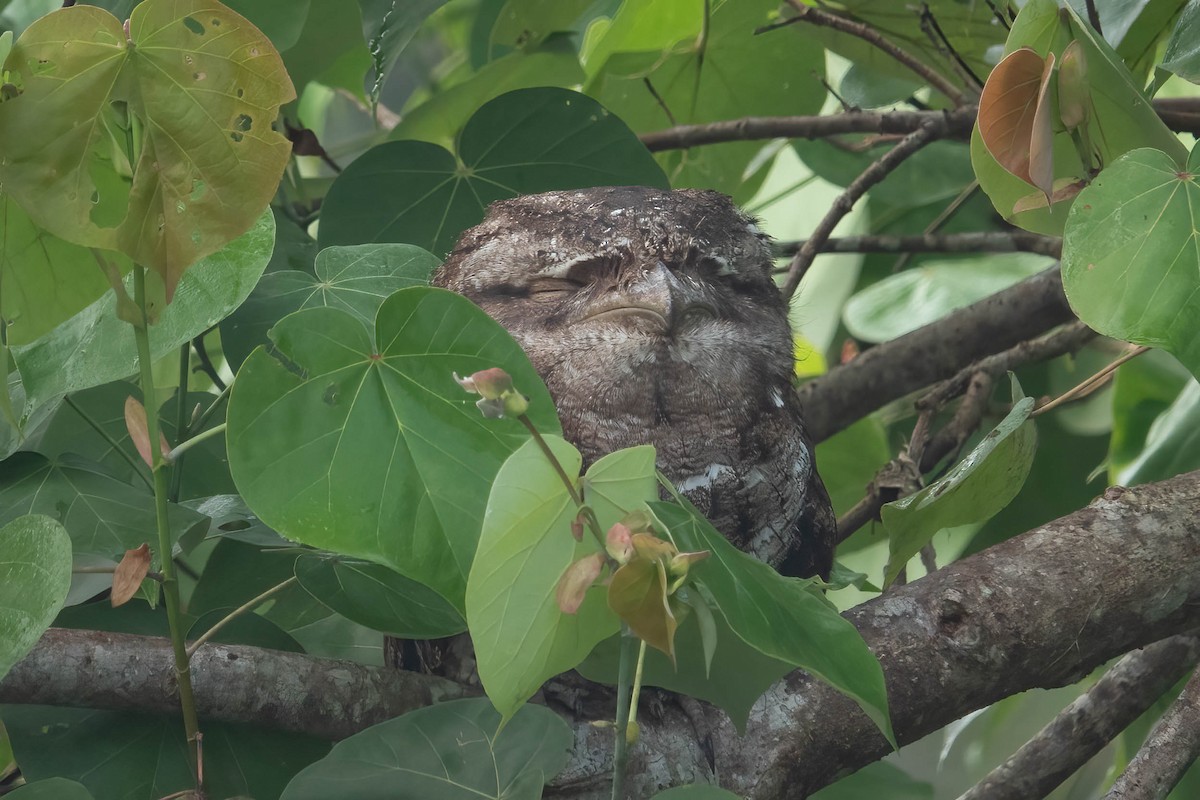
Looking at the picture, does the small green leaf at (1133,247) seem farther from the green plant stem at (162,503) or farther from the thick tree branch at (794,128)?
the thick tree branch at (794,128)

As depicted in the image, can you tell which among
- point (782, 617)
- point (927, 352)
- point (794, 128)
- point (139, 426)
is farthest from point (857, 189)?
point (139, 426)

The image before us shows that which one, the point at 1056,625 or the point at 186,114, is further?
the point at 1056,625

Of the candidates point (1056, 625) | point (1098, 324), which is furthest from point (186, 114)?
point (1056, 625)

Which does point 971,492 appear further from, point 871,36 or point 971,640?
point 871,36

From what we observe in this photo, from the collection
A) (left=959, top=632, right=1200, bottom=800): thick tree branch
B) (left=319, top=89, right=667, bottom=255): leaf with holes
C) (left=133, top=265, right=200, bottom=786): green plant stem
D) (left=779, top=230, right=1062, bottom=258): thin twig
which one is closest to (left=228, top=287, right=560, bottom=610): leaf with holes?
(left=133, top=265, right=200, bottom=786): green plant stem

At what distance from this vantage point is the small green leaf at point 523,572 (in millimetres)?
960

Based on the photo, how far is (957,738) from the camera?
9.25ft

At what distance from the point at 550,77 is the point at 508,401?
5.22 ft

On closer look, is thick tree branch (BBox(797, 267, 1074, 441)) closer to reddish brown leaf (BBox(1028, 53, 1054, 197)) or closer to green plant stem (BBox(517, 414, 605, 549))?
reddish brown leaf (BBox(1028, 53, 1054, 197))

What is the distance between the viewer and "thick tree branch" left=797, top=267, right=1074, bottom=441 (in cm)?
265

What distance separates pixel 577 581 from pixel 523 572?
2.4 inches

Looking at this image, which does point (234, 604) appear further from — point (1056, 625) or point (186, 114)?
point (1056, 625)

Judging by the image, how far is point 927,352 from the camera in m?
2.68

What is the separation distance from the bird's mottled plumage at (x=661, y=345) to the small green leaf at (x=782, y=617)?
2.63 feet
